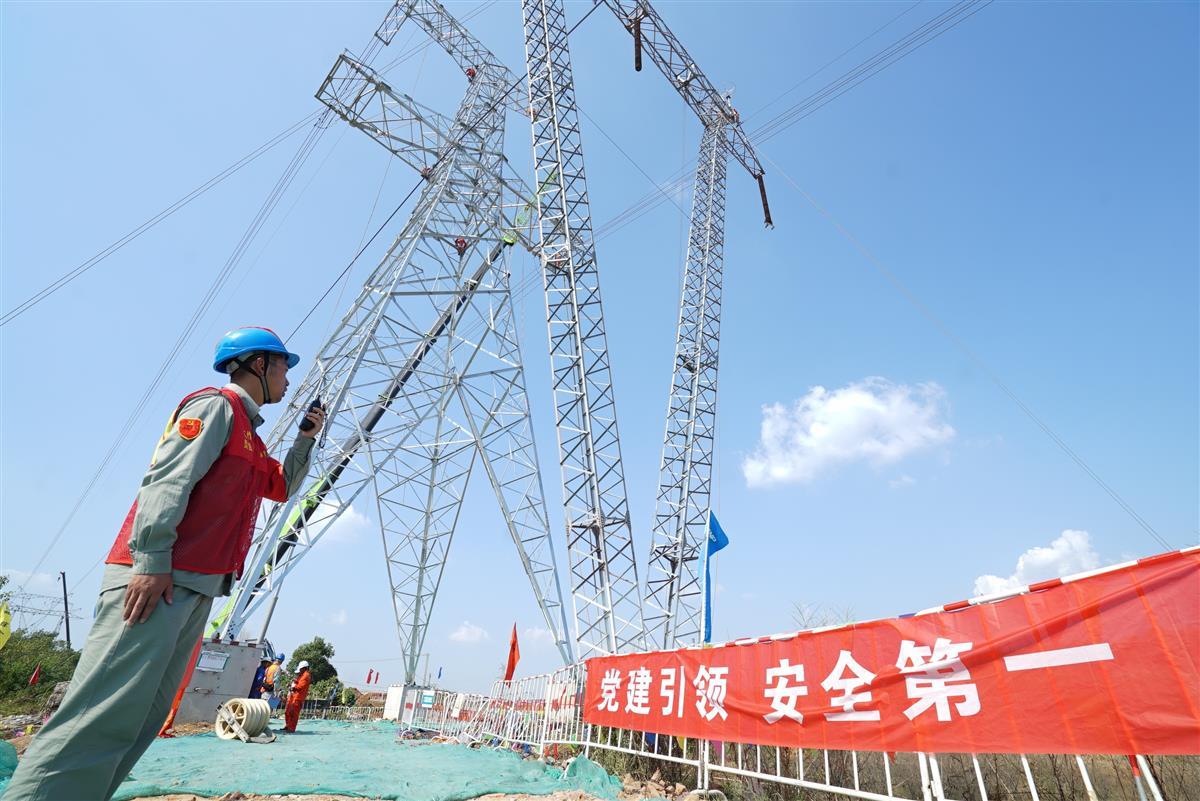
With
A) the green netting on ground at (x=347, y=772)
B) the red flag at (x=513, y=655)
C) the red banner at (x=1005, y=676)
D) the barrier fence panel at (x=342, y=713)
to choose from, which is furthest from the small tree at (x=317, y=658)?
the red banner at (x=1005, y=676)

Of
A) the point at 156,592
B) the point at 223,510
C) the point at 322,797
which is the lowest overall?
the point at 322,797

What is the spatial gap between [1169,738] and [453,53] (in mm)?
21444

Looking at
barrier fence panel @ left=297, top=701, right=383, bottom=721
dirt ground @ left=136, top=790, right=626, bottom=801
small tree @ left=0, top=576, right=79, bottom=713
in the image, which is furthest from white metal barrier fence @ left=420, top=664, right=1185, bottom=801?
small tree @ left=0, top=576, right=79, bottom=713

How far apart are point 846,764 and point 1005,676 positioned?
3078 millimetres

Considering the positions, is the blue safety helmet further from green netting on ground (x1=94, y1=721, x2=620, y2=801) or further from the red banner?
the red banner

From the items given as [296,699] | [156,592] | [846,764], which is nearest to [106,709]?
[156,592]

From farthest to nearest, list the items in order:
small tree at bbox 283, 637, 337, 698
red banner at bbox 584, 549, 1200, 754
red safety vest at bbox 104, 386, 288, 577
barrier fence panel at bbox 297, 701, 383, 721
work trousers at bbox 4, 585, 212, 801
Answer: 1. small tree at bbox 283, 637, 337, 698
2. barrier fence panel at bbox 297, 701, 383, 721
3. red banner at bbox 584, 549, 1200, 754
4. red safety vest at bbox 104, 386, 288, 577
5. work trousers at bbox 4, 585, 212, 801

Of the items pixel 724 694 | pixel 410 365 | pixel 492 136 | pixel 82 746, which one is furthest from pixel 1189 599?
pixel 492 136

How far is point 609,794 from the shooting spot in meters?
5.56

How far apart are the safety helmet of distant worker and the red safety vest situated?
10.0 inches

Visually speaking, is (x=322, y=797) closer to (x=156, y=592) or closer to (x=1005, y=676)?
(x=156, y=592)

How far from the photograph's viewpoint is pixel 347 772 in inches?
209

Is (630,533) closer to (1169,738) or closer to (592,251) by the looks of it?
(592,251)

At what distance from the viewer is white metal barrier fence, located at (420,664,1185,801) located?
3.98 meters
